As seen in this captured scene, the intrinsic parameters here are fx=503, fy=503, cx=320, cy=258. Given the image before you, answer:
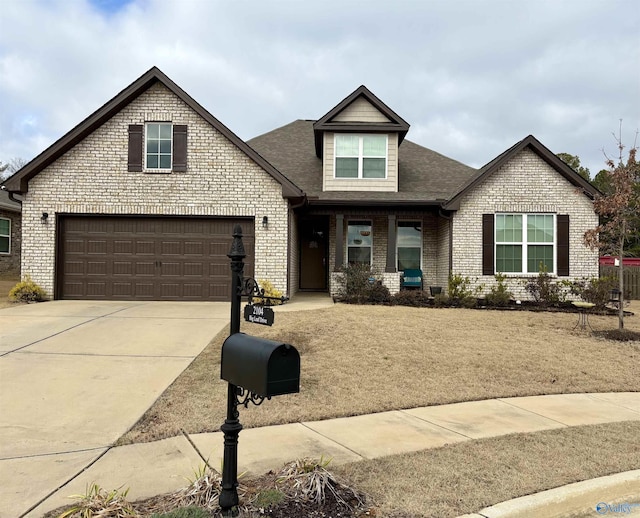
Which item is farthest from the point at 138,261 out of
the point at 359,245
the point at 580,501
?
the point at 580,501

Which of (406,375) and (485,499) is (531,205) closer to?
(406,375)

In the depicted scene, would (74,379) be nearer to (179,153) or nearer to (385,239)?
(179,153)

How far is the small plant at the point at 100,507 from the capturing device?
3.13 meters

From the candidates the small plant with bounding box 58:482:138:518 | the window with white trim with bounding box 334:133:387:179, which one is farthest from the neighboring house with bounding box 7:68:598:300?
the small plant with bounding box 58:482:138:518

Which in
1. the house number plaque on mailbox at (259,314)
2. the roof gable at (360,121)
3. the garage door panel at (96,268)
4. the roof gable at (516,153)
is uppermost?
the roof gable at (360,121)

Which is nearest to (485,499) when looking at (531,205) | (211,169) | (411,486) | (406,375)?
(411,486)

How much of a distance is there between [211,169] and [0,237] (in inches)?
566

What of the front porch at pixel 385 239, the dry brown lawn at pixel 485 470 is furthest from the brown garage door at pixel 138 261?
the dry brown lawn at pixel 485 470

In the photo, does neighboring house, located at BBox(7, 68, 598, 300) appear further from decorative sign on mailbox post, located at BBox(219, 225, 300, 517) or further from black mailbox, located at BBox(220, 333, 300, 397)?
black mailbox, located at BBox(220, 333, 300, 397)

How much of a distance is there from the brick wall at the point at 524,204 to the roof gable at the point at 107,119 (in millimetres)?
5300

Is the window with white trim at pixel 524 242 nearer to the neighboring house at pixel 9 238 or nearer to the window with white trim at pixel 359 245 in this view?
the window with white trim at pixel 359 245

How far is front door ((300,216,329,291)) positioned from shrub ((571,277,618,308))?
819cm

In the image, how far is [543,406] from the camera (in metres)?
6.34

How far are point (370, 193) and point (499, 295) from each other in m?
5.14
